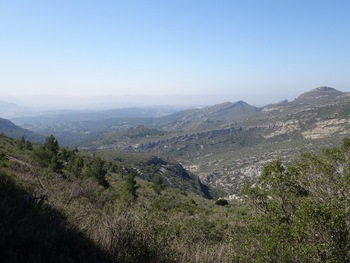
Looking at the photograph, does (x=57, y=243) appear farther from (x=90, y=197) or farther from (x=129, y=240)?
(x=90, y=197)

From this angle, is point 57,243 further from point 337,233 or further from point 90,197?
point 90,197

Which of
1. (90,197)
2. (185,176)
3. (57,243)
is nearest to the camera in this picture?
(57,243)

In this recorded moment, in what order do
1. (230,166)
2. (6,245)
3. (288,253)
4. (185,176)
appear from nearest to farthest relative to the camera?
(6,245) < (288,253) < (185,176) < (230,166)

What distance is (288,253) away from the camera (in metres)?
6.55

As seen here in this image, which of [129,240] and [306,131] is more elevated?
[129,240]

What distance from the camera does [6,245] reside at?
4.56 meters

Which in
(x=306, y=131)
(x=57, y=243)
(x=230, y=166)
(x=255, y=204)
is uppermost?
(x=57, y=243)

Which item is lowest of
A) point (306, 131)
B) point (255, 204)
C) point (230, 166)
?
point (230, 166)

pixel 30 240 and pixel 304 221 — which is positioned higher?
pixel 30 240

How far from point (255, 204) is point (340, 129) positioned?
16254 centimetres

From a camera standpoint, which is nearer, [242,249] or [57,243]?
[57,243]

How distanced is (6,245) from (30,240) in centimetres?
39

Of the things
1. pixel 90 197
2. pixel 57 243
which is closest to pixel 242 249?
pixel 57 243

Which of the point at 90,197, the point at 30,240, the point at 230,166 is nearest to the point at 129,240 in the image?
the point at 30,240
